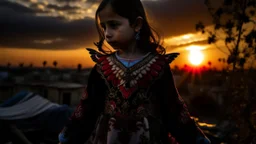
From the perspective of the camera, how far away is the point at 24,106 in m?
10.9

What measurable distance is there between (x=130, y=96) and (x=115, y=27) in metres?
0.50

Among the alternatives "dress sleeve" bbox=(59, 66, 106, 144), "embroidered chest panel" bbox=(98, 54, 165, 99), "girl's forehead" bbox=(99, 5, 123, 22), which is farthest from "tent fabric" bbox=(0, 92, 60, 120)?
"girl's forehead" bbox=(99, 5, 123, 22)

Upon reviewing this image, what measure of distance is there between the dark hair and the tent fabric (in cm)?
930

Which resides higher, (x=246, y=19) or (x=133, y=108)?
(x=246, y=19)

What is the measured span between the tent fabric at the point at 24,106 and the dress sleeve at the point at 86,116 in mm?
8993

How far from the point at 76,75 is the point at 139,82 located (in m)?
38.8

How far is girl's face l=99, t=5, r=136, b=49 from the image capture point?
186cm

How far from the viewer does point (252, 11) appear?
6184mm

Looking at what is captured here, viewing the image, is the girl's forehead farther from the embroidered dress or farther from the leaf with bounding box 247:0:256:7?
the leaf with bounding box 247:0:256:7

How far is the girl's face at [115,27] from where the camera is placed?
1.86 metres

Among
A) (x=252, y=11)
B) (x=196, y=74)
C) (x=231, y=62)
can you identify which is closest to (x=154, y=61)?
(x=231, y=62)

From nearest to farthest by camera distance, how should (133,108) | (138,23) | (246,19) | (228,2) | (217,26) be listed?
1. (133,108)
2. (138,23)
3. (246,19)
4. (228,2)
5. (217,26)

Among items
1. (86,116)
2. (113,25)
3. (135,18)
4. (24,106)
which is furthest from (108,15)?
(24,106)

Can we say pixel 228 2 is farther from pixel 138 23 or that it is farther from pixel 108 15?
pixel 108 15
